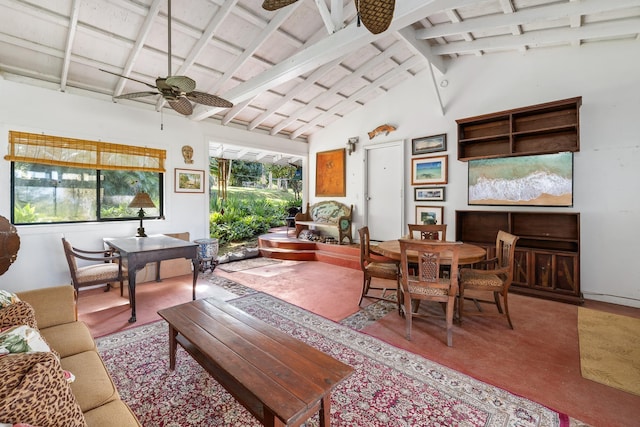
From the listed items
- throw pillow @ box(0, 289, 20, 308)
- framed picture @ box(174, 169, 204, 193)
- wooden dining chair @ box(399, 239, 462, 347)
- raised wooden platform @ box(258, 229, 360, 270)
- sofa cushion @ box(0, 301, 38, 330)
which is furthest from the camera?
raised wooden platform @ box(258, 229, 360, 270)

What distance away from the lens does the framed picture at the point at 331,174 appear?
21.6 feet

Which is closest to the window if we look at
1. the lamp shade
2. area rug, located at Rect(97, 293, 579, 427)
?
the lamp shade

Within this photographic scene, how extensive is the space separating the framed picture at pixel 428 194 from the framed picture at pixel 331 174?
1764 millimetres

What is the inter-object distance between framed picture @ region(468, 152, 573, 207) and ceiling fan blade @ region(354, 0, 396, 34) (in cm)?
347

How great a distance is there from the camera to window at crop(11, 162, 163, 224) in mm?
3777

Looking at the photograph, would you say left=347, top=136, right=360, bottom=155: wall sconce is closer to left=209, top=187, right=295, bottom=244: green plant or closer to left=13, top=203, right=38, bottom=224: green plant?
left=209, top=187, right=295, bottom=244: green plant

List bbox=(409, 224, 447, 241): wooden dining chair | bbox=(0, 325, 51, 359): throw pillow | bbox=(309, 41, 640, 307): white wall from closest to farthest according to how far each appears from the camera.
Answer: bbox=(0, 325, 51, 359): throw pillow < bbox=(309, 41, 640, 307): white wall < bbox=(409, 224, 447, 241): wooden dining chair

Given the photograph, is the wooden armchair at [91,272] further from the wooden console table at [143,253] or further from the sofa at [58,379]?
the sofa at [58,379]

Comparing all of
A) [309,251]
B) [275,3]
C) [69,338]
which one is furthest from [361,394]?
[309,251]

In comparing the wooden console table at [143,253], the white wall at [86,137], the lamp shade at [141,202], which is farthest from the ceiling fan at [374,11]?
the white wall at [86,137]

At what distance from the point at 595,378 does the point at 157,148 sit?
6.05m

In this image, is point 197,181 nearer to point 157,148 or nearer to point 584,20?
point 157,148

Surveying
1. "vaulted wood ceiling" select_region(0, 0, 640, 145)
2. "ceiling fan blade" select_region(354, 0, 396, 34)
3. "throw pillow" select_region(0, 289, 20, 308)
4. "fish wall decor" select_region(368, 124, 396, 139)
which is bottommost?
"throw pillow" select_region(0, 289, 20, 308)

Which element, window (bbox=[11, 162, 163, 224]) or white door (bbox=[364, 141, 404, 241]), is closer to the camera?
window (bbox=[11, 162, 163, 224])
